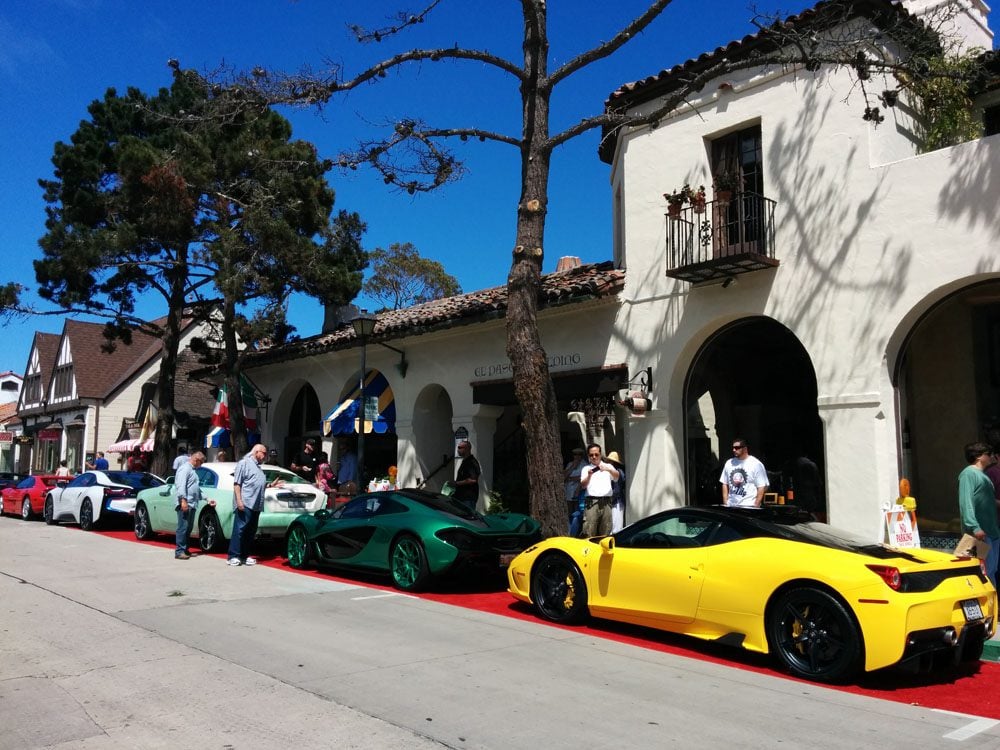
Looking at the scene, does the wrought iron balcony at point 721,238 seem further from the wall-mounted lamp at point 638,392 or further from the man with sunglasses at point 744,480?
the man with sunglasses at point 744,480

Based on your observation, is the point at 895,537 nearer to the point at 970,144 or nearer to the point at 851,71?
the point at 970,144

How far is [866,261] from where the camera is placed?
412 inches

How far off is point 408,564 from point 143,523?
7.97m

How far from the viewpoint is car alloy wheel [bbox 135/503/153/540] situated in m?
15.1

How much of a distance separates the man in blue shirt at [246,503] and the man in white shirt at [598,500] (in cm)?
478

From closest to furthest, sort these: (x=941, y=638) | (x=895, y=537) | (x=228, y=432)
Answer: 1. (x=941, y=638)
2. (x=895, y=537)
3. (x=228, y=432)

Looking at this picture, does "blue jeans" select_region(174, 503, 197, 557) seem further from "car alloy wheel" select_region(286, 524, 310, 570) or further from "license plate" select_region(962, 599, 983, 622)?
"license plate" select_region(962, 599, 983, 622)

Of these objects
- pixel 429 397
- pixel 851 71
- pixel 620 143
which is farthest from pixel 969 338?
pixel 429 397

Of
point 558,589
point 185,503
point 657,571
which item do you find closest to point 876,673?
point 657,571

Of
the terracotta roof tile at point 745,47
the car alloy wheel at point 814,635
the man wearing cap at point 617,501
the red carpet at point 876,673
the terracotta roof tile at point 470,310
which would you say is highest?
the terracotta roof tile at point 745,47

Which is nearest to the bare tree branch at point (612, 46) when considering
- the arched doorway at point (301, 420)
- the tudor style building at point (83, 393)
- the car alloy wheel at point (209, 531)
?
the car alloy wheel at point (209, 531)

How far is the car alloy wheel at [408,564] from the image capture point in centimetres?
937

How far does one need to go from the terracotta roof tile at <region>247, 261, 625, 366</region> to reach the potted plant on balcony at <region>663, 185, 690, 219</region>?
4.76ft

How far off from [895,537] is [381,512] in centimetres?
607
